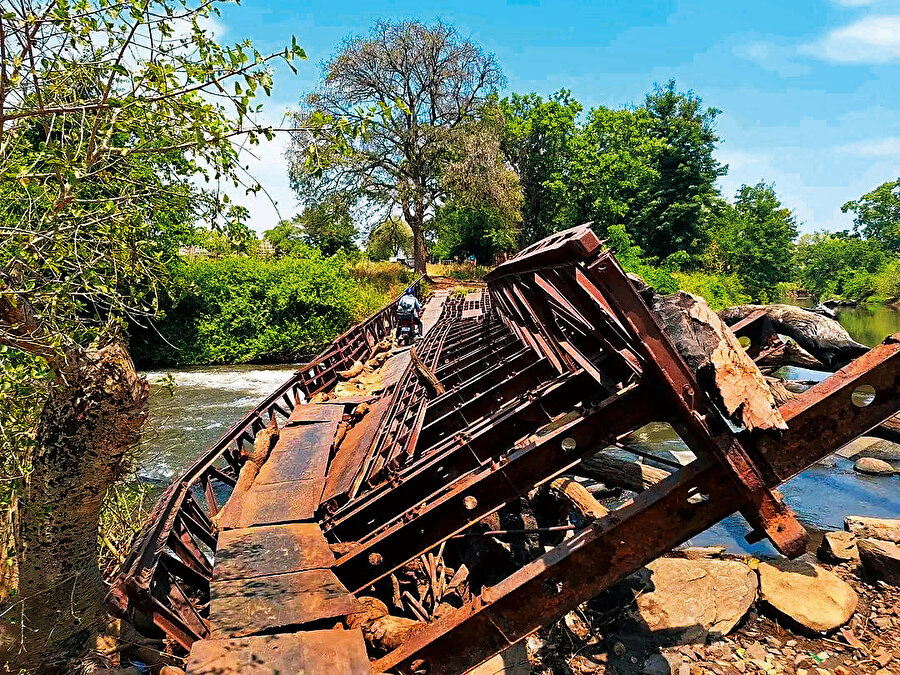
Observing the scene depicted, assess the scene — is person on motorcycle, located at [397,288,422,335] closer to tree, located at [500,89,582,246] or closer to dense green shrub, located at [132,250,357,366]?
dense green shrub, located at [132,250,357,366]

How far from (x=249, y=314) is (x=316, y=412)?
2047cm

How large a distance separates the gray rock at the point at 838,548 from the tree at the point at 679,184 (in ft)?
118

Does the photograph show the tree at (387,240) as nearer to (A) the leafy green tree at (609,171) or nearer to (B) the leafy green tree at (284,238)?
(B) the leafy green tree at (284,238)

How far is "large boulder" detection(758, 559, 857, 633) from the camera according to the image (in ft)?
20.3

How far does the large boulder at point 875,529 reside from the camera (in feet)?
27.1

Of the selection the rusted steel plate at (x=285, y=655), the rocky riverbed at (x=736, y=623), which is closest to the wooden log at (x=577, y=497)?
the rocky riverbed at (x=736, y=623)

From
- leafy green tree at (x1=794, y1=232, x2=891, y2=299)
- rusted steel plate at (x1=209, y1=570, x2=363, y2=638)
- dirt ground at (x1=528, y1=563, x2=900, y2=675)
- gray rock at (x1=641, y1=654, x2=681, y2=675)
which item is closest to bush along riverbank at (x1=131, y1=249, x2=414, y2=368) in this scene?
dirt ground at (x1=528, y1=563, x2=900, y2=675)

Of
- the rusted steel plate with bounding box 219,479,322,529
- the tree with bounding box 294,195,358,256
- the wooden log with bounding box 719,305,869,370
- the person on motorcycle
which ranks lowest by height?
the rusted steel plate with bounding box 219,479,322,529

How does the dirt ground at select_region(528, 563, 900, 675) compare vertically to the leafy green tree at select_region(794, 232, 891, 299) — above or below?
above

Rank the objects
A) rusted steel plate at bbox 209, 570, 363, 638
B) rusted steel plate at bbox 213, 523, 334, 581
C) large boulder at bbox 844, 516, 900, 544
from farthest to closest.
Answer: large boulder at bbox 844, 516, 900, 544 → rusted steel plate at bbox 213, 523, 334, 581 → rusted steel plate at bbox 209, 570, 363, 638

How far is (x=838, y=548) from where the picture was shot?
26.0 ft

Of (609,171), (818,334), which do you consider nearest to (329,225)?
(609,171)

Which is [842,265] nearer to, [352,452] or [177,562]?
[352,452]

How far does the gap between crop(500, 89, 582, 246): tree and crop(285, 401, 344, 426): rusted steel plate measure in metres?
38.6
